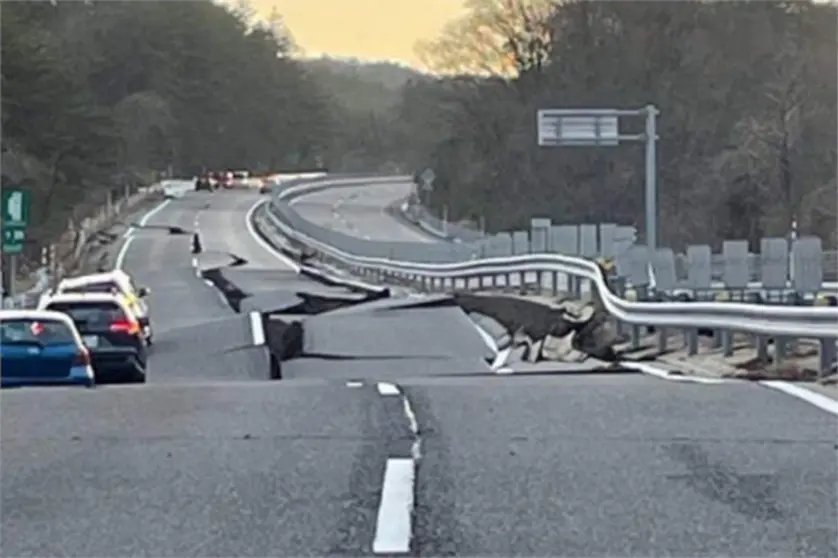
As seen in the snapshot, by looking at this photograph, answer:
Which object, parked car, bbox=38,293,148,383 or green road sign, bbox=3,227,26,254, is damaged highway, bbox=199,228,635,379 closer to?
parked car, bbox=38,293,148,383

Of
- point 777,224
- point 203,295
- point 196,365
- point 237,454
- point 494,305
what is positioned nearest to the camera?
point 237,454

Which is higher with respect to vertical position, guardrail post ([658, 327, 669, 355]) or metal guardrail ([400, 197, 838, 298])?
metal guardrail ([400, 197, 838, 298])

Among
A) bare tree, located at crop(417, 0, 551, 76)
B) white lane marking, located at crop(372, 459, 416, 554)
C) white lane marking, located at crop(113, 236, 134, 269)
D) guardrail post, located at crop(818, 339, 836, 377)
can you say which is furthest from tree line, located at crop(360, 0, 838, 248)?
white lane marking, located at crop(372, 459, 416, 554)

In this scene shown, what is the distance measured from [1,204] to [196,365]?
16076 millimetres

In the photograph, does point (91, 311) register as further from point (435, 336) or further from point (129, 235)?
point (129, 235)

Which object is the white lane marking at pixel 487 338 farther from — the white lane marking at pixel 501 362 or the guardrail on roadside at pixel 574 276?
the guardrail on roadside at pixel 574 276

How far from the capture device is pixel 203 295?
163 feet

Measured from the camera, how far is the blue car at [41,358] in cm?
1955

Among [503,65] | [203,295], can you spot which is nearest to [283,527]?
[203,295]

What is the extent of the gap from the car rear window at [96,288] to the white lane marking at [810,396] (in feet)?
63.6

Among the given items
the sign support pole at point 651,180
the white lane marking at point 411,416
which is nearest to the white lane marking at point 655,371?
the white lane marking at point 411,416

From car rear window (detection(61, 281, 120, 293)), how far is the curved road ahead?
678 inches

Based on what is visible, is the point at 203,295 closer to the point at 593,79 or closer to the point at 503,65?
the point at 593,79

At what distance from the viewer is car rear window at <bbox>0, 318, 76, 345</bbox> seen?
1964 centimetres
